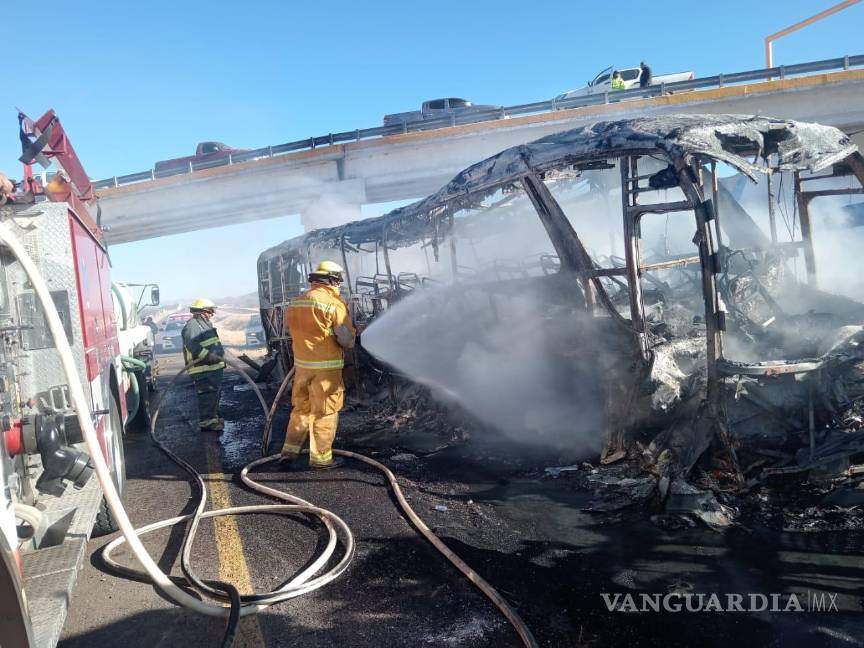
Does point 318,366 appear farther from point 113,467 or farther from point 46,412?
point 46,412

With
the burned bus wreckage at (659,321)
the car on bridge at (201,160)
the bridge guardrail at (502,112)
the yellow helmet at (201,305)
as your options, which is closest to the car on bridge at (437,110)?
the bridge guardrail at (502,112)

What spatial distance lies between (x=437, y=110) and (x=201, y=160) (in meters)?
8.62

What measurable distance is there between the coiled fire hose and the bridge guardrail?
15.0 meters

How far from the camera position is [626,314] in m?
5.55

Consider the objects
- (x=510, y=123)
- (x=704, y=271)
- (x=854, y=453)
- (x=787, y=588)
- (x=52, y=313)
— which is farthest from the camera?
(x=510, y=123)

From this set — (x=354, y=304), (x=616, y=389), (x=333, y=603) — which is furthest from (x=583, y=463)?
(x=354, y=304)

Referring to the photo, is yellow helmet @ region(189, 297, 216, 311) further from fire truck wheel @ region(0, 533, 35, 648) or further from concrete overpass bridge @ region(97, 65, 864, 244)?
concrete overpass bridge @ region(97, 65, 864, 244)

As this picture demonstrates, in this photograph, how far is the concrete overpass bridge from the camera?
16.2m

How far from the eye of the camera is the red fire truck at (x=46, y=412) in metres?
2.23

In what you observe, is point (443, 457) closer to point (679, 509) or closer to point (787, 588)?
point (679, 509)

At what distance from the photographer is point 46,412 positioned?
129 inches

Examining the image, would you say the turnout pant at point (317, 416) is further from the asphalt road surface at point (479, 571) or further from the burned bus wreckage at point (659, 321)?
the burned bus wreckage at point (659, 321)

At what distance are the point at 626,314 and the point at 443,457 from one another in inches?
89.4

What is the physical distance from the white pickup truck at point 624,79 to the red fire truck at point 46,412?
17.2 meters
